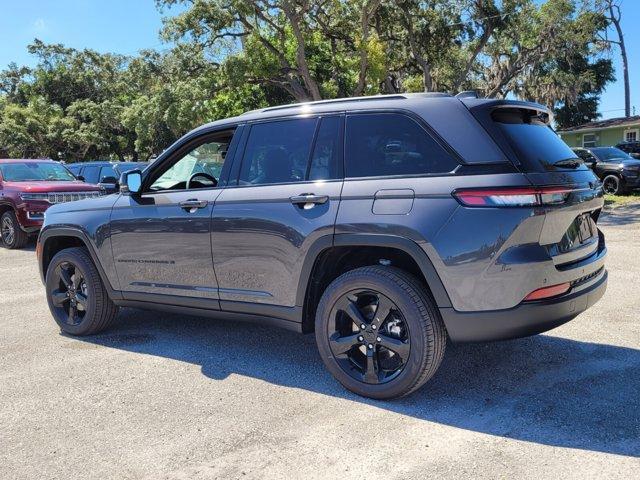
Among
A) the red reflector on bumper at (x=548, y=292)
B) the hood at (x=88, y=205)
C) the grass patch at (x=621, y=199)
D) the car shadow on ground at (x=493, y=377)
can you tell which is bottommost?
the grass patch at (x=621, y=199)

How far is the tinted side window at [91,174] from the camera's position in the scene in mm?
15651

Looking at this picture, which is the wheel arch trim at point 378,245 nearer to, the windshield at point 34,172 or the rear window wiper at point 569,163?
the rear window wiper at point 569,163

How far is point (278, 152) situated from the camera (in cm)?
412

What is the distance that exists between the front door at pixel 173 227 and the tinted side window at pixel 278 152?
30cm

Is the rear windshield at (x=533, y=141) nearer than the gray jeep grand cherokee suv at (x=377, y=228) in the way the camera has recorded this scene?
No

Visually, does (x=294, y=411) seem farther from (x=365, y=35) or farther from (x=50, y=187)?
(x=365, y=35)

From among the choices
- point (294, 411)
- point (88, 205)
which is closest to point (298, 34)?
point (88, 205)

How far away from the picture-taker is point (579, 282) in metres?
3.51

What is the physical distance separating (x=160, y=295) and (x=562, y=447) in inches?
123

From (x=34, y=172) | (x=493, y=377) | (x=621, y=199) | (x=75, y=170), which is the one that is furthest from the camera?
(x=621, y=199)

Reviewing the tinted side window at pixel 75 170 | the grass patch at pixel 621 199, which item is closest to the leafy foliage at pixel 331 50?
the tinted side window at pixel 75 170

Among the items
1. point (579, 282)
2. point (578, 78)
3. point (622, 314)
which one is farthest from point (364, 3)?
point (578, 78)

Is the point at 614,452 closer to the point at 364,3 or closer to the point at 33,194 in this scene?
the point at 33,194

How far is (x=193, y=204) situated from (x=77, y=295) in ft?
5.65
